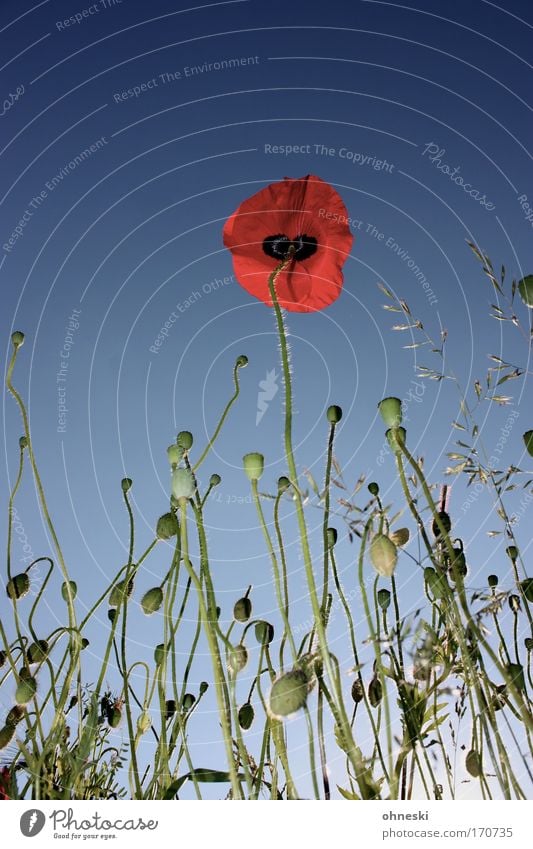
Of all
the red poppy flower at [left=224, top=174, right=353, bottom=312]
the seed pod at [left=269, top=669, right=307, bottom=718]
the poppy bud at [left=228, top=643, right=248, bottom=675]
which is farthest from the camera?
the red poppy flower at [left=224, top=174, right=353, bottom=312]

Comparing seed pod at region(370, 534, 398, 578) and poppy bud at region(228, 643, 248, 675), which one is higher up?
seed pod at region(370, 534, 398, 578)

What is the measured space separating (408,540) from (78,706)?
424mm

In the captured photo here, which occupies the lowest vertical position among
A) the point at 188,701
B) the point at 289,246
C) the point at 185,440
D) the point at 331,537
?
the point at 188,701

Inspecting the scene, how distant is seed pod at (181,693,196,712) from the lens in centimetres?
68

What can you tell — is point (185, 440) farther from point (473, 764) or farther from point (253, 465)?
point (473, 764)

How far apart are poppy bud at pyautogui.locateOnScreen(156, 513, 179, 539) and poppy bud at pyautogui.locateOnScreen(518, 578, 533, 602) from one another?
348mm

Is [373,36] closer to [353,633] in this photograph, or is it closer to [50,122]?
[50,122]

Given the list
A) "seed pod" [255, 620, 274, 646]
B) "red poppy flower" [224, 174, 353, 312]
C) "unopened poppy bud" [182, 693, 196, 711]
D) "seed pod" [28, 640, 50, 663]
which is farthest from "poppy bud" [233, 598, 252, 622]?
"red poppy flower" [224, 174, 353, 312]

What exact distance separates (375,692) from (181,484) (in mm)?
287

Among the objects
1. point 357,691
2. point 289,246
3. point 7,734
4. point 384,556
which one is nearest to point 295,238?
point 289,246

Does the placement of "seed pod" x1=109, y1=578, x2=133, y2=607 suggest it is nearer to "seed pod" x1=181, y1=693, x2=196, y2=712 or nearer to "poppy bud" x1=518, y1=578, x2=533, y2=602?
"seed pod" x1=181, y1=693, x2=196, y2=712

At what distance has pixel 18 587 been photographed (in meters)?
0.72

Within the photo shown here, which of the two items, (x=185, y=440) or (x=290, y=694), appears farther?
(x=185, y=440)

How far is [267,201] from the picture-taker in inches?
31.2
